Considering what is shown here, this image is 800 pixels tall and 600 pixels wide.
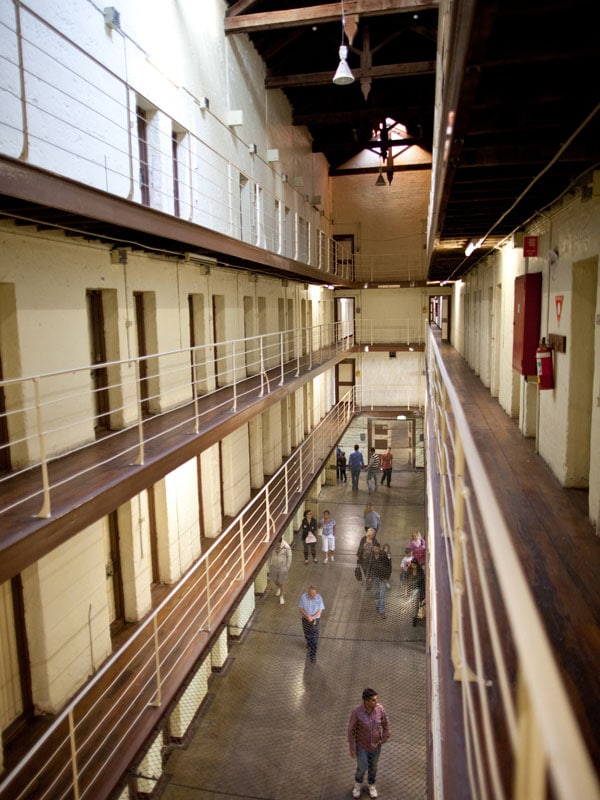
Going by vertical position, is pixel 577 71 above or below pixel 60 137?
below

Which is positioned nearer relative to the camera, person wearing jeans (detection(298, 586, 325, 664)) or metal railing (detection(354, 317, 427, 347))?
person wearing jeans (detection(298, 586, 325, 664))

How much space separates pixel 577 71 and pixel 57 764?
318 centimetres

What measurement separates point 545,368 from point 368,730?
2459 millimetres

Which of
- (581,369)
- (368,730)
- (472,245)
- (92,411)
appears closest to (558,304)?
(581,369)

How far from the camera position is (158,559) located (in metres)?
4.23

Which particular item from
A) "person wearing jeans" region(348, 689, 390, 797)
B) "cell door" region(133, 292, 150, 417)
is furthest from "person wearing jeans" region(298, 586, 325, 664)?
"cell door" region(133, 292, 150, 417)

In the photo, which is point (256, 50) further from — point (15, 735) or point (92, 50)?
point (15, 735)

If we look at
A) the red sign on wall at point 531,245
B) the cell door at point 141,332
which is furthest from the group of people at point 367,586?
the red sign on wall at point 531,245

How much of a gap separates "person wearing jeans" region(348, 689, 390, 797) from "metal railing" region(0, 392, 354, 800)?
3.44 feet

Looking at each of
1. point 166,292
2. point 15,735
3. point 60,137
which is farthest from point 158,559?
point 60,137

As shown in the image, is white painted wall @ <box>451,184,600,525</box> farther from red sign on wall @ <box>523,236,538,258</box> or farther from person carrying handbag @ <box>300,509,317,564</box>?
person carrying handbag @ <box>300,509,317,564</box>

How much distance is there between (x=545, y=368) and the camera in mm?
2793

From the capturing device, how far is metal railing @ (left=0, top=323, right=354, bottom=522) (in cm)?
240

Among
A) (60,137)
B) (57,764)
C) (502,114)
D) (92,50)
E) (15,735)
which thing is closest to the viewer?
(502,114)
